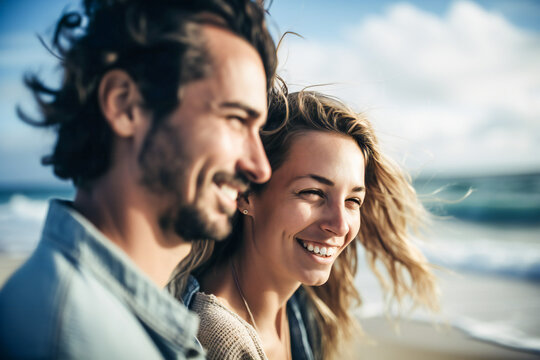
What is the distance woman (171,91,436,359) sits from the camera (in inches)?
83.6

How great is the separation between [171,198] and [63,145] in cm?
51

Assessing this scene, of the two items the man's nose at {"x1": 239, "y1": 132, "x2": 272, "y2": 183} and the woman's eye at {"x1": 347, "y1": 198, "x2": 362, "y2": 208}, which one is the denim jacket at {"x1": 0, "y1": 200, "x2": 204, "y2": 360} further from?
the woman's eye at {"x1": 347, "y1": 198, "x2": 362, "y2": 208}

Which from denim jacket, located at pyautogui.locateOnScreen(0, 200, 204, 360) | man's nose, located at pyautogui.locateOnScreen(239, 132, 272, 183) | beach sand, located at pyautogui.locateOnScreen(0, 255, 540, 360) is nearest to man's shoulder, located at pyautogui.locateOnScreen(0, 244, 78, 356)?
denim jacket, located at pyautogui.locateOnScreen(0, 200, 204, 360)

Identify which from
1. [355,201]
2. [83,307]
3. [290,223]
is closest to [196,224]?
[83,307]

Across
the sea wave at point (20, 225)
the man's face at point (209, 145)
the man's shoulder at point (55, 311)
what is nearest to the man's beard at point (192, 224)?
the man's face at point (209, 145)

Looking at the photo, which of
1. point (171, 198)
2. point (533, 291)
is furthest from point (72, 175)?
point (533, 291)

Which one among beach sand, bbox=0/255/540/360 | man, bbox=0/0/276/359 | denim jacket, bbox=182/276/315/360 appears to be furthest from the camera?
beach sand, bbox=0/255/540/360

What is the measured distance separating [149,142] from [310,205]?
3.23ft

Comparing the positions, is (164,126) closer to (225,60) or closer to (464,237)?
(225,60)

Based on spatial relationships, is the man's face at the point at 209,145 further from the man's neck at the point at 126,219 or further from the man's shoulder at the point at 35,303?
the man's shoulder at the point at 35,303

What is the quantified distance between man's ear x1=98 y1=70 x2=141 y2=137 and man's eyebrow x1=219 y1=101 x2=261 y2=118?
32cm

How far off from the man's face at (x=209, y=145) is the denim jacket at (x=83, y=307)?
261 mm

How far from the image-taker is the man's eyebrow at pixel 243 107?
150 centimetres

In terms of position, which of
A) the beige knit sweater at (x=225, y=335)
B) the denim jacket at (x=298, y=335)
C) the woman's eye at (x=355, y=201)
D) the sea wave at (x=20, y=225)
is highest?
the woman's eye at (x=355, y=201)
